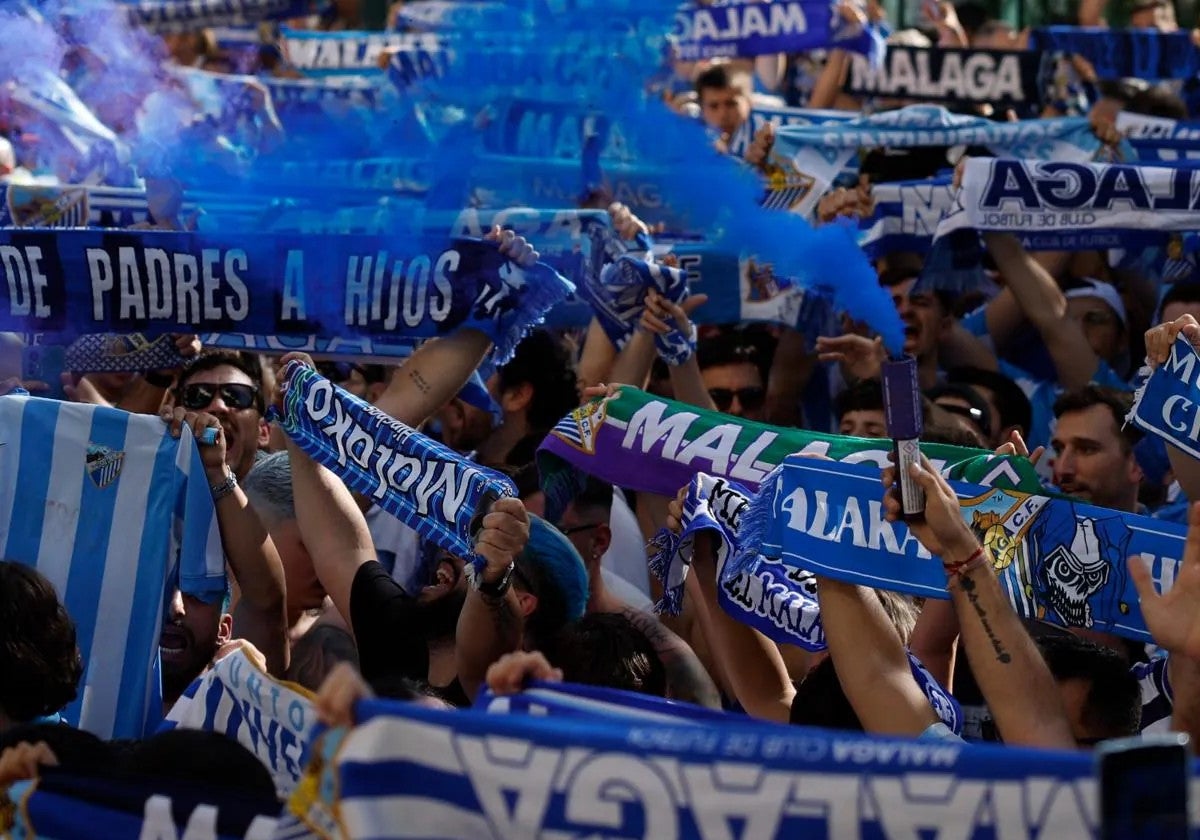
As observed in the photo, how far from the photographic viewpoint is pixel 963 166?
7.15 meters

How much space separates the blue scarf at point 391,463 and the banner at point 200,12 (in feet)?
25.3

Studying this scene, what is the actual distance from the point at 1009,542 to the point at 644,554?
5.42 ft

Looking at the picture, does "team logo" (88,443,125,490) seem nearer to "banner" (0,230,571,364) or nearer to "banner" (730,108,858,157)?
"banner" (0,230,571,364)

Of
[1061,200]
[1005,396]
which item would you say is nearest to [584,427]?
[1005,396]

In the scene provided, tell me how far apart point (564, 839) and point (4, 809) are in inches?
43.1

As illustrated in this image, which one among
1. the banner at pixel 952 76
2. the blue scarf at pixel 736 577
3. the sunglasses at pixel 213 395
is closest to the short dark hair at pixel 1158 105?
the banner at pixel 952 76

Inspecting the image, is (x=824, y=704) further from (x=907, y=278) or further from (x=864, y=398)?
(x=907, y=278)

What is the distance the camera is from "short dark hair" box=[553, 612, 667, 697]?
3988 mm

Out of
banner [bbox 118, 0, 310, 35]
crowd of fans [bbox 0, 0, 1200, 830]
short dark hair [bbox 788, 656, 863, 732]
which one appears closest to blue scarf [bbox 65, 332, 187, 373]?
crowd of fans [bbox 0, 0, 1200, 830]

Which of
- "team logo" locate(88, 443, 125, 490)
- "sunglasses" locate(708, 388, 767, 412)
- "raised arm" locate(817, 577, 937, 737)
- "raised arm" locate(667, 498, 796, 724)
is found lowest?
"sunglasses" locate(708, 388, 767, 412)

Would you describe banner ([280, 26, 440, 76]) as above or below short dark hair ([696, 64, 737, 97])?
below

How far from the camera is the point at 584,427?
202 inches

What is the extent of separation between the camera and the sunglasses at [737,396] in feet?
21.7

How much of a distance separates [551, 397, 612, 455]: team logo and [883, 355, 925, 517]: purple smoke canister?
165 centimetres
